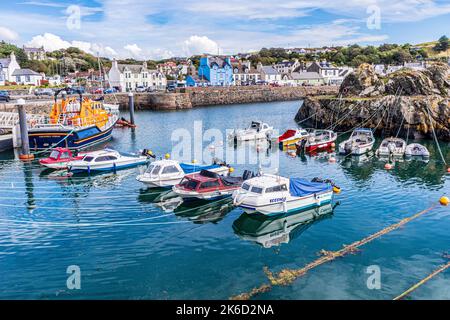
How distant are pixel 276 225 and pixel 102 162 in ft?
63.7

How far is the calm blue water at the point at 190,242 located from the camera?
57.0ft

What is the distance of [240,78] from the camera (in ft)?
513

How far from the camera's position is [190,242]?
22.2 metres

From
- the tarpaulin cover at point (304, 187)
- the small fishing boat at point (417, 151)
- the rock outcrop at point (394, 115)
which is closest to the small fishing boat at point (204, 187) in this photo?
the tarpaulin cover at point (304, 187)

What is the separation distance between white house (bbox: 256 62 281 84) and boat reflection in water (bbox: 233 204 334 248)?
135264 millimetres

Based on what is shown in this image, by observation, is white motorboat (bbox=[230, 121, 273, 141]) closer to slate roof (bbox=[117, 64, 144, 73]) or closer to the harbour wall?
the harbour wall

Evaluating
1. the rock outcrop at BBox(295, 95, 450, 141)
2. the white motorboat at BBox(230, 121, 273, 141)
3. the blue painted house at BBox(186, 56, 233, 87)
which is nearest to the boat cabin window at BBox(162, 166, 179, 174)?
the white motorboat at BBox(230, 121, 273, 141)

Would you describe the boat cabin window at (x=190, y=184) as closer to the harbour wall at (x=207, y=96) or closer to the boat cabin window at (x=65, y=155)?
the boat cabin window at (x=65, y=155)

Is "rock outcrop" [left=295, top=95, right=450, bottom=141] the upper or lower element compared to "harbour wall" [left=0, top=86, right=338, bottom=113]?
lower

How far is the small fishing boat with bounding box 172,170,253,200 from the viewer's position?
91.1 ft

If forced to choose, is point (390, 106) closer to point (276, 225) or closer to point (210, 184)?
point (210, 184)

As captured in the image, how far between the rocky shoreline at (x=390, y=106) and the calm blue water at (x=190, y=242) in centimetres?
2285

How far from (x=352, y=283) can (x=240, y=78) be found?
143663 mm
